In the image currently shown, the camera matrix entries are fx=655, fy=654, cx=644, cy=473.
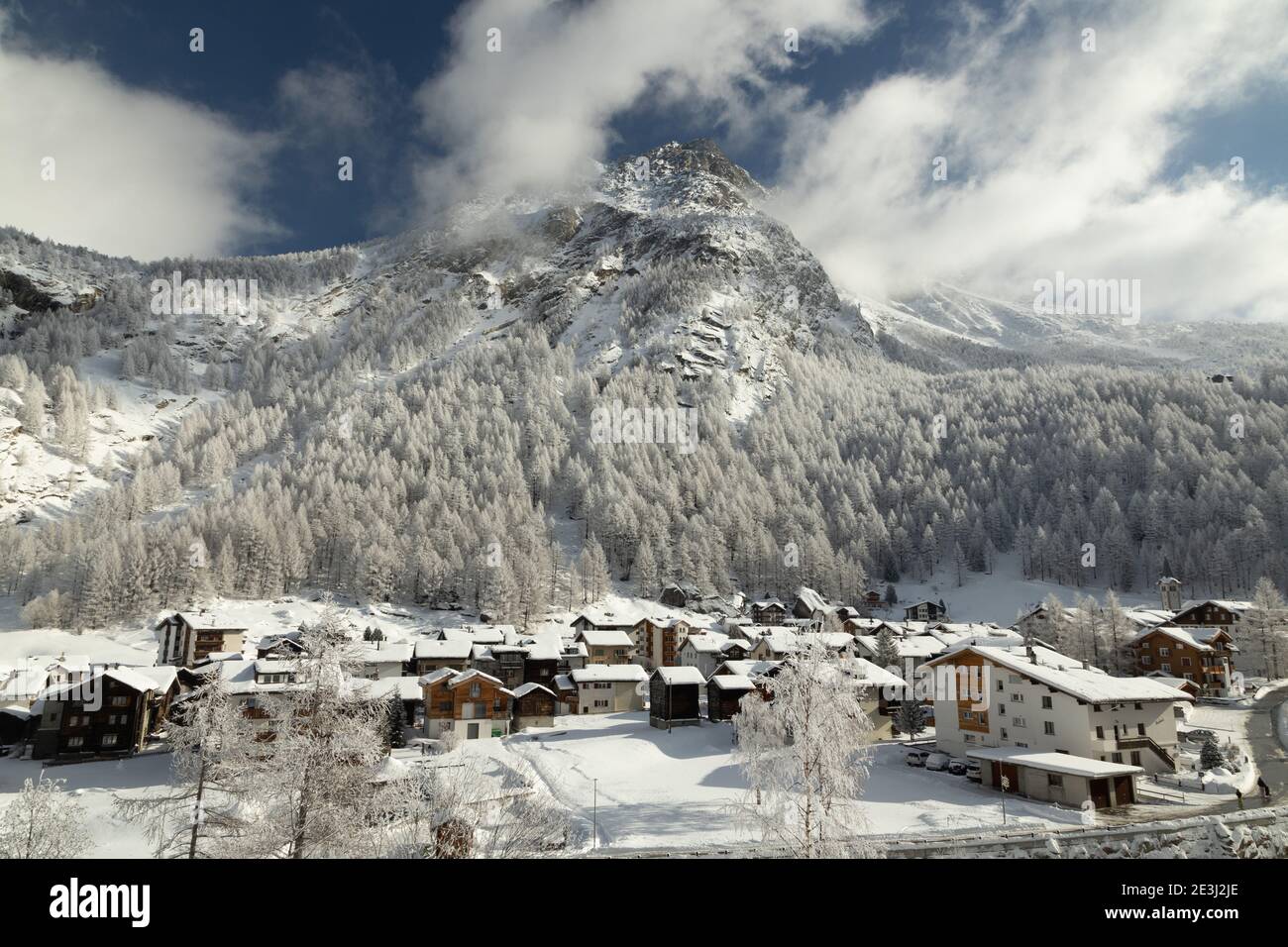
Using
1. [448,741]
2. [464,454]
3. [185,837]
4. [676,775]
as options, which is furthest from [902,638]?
[464,454]

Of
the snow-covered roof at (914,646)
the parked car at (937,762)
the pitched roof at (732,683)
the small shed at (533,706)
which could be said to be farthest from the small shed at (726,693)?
the snow-covered roof at (914,646)

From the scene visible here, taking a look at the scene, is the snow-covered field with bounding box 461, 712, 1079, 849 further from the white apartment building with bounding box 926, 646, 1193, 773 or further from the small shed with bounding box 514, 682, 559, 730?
the white apartment building with bounding box 926, 646, 1193, 773

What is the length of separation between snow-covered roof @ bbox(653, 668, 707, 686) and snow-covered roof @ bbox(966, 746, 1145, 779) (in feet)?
84.1

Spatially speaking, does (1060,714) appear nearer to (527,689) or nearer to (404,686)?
(527,689)

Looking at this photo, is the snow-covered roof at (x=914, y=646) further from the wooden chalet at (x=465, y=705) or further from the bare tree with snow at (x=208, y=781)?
the bare tree with snow at (x=208, y=781)

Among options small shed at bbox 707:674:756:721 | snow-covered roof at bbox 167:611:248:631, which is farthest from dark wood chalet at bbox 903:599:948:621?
snow-covered roof at bbox 167:611:248:631

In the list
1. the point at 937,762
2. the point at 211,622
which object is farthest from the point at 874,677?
the point at 211,622

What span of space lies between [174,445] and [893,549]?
19790cm

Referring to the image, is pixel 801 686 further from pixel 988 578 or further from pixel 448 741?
pixel 988 578

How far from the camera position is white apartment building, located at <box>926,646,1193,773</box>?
4216cm

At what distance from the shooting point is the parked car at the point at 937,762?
4484 centimetres

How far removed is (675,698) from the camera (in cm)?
6103

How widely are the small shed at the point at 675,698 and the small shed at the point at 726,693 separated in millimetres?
1473
